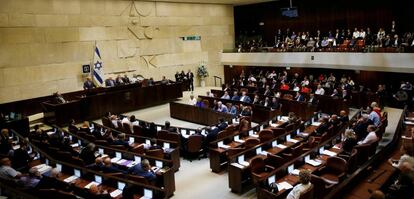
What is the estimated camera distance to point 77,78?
17734 mm

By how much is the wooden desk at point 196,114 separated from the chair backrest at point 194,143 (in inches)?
95.1

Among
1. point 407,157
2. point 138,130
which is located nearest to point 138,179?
point 138,130

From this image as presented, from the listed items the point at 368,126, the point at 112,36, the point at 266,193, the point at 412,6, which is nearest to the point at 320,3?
the point at 412,6

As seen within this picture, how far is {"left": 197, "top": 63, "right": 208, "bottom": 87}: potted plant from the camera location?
23.5 meters

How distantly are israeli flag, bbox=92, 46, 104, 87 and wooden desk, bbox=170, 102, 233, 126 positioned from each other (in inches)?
205

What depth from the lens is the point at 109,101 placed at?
15961mm

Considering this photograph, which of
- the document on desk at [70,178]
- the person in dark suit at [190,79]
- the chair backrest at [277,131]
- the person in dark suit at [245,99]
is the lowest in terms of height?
the document on desk at [70,178]

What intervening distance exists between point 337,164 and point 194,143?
418 centimetres

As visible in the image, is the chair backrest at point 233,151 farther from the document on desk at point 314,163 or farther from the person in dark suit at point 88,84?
the person in dark suit at point 88,84

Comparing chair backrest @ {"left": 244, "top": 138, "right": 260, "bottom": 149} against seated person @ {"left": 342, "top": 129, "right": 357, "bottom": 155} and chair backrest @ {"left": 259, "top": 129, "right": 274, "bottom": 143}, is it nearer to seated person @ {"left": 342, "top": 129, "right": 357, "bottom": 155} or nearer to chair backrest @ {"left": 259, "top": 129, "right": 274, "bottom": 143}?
chair backrest @ {"left": 259, "top": 129, "right": 274, "bottom": 143}

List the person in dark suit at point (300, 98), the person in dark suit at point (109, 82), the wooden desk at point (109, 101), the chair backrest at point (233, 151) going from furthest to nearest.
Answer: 1. the person in dark suit at point (109, 82)
2. the person in dark suit at point (300, 98)
3. the wooden desk at point (109, 101)
4. the chair backrest at point (233, 151)

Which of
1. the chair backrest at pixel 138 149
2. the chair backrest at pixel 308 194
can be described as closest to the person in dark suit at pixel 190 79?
the chair backrest at pixel 138 149

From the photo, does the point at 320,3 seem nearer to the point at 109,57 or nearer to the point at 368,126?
the point at 109,57

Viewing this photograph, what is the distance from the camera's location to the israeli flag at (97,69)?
1817cm
